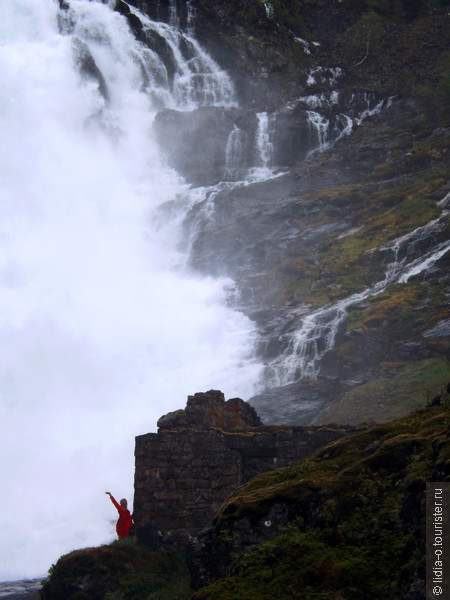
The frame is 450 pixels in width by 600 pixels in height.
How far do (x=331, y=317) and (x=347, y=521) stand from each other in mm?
30611

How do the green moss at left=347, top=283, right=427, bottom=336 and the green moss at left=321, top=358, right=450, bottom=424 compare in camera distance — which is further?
the green moss at left=347, top=283, right=427, bottom=336

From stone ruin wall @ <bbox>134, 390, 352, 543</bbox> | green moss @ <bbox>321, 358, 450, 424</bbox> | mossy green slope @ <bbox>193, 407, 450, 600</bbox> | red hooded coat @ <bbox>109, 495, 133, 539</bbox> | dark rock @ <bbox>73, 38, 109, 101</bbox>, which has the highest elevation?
dark rock @ <bbox>73, 38, 109, 101</bbox>

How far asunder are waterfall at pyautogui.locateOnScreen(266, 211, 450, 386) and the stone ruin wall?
18450 millimetres

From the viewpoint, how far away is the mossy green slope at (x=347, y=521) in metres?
7.04

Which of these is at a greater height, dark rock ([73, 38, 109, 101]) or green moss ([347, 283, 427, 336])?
dark rock ([73, 38, 109, 101])

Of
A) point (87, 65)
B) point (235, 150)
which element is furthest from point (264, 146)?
point (87, 65)

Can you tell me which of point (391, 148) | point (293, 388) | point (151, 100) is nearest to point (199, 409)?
point (293, 388)

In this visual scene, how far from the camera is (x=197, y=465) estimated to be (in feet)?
51.5

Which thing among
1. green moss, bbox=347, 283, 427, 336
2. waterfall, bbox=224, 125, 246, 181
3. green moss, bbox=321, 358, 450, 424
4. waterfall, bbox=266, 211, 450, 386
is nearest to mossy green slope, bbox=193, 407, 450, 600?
green moss, bbox=321, 358, 450, 424

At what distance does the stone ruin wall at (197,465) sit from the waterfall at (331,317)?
60.5ft

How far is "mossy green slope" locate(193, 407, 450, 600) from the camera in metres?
7.04

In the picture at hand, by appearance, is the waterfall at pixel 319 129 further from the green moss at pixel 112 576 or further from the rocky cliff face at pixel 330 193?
the green moss at pixel 112 576

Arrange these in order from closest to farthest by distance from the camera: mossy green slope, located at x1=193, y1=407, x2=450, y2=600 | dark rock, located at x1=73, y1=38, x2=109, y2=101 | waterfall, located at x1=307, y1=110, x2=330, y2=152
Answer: mossy green slope, located at x1=193, y1=407, x2=450, y2=600, waterfall, located at x1=307, y1=110, x2=330, y2=152, dark rock, located at x1=73, y1=38, x2=109, y2=101

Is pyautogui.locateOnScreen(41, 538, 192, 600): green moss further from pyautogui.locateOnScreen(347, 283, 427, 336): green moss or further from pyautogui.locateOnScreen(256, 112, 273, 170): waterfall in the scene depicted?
pyautogui.locateOnScreen(256, 112, 273, 170): waterfall
